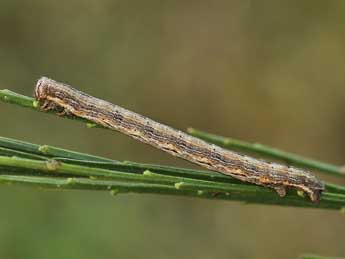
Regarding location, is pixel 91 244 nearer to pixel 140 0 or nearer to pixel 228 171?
pixel 140 0

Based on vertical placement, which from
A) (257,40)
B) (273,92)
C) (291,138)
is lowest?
(291,138)

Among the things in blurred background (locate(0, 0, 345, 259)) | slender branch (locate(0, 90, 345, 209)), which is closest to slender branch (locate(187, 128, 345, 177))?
slender branch (locate(0, 90, 345, 209))

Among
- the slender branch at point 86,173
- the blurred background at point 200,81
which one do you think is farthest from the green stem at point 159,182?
the blurred background at point 200,81

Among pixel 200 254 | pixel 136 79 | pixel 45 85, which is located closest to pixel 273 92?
pixel 136 79

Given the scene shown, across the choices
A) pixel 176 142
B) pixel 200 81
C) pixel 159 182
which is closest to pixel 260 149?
pixel 176 142

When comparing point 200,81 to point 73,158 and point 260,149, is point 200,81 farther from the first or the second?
point 73,158

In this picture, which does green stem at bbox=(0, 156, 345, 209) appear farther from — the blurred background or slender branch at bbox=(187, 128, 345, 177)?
the blurred background

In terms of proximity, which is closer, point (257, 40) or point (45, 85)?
point (45, 85)
